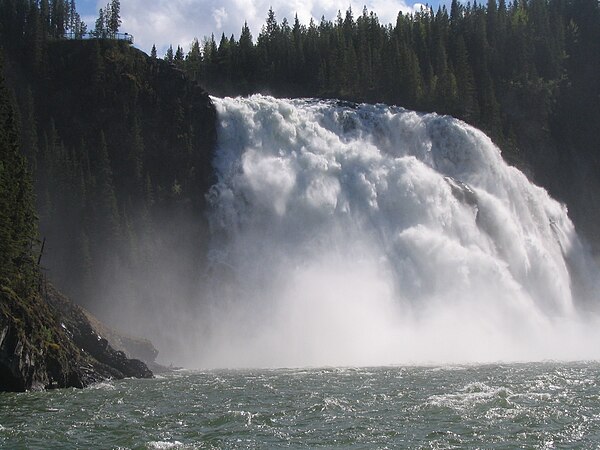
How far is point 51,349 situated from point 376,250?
3077 cm

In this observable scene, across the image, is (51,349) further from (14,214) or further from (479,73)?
(479,73)

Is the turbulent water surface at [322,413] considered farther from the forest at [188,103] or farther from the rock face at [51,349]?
the forest at [188,103]

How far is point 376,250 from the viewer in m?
61.5

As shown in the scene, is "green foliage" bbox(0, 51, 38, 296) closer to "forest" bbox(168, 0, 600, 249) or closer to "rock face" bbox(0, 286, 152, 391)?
"rock face" bbox(0, 286, 152, 391)

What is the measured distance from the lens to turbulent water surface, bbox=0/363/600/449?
2339 cm

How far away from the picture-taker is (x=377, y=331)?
54.5 metres

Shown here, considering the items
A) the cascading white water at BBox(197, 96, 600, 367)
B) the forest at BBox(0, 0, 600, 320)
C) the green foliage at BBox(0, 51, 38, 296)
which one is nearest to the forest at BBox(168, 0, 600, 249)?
the forest at BBox(0, 0, 600, 320)

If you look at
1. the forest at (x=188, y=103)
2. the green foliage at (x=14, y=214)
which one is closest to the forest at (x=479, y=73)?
the forest at (x=188, y=103)

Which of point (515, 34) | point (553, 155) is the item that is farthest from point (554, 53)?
point (553, 155)

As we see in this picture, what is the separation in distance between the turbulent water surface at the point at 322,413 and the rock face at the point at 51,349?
63.2 inches

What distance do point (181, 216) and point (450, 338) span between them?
83.5ft

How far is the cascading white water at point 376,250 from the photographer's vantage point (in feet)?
180

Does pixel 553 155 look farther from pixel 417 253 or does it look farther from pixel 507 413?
pixel 507 413

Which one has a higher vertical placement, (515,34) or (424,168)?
(515,34)
